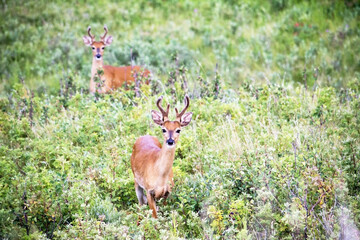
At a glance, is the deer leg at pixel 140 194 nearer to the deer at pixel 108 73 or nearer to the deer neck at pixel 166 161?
the deer neck at pixel 166 161

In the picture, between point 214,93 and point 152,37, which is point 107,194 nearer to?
point 214,93

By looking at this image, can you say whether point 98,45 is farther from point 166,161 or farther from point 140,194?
point 166,161

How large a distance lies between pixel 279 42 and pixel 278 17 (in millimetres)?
1691

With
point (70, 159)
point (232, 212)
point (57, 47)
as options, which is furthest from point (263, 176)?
point (57, 47)

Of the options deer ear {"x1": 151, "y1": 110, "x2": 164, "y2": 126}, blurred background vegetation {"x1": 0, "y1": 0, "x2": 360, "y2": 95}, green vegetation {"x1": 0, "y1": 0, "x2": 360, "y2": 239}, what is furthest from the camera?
blurred background vegetation {"x1": 0, "y1": 0, "x2": 360, "y2": 95}

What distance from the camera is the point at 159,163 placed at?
5.95m

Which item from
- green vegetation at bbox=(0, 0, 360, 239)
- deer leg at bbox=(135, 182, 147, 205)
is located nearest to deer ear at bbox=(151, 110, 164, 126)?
green vegetation at bbox=(0, 0, 360, 239)

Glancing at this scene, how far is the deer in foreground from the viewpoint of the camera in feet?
19.3

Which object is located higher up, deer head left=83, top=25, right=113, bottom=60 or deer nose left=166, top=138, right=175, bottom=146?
deer head left=83, top=25, right=113, bottom=60

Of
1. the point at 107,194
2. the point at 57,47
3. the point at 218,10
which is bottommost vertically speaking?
the point at 107,194

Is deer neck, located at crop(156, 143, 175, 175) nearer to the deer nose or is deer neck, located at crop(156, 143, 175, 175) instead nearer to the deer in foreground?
the deer in foreground

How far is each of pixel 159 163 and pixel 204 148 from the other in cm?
124

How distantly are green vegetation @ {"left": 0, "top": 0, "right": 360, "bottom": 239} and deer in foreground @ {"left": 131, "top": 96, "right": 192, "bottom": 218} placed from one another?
19 cm

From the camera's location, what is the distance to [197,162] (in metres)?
6.79
